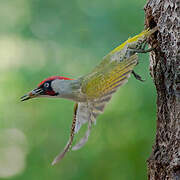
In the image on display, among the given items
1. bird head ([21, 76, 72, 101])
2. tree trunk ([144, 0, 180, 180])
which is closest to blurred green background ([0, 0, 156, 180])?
bird head ([21, 76, 72, 101])

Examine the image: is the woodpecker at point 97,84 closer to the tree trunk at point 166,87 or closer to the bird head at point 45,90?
the bird head at point 45,90

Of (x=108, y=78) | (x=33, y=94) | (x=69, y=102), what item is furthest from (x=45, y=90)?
(x=69, y=102)

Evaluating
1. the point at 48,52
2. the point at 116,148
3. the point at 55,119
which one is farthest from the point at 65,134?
the point at 48,52

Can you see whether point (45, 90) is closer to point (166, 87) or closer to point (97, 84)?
point (97, 84)

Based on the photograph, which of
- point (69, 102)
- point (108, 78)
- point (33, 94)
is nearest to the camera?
point (108, 78)

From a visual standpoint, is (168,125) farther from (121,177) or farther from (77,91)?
(121,177)
